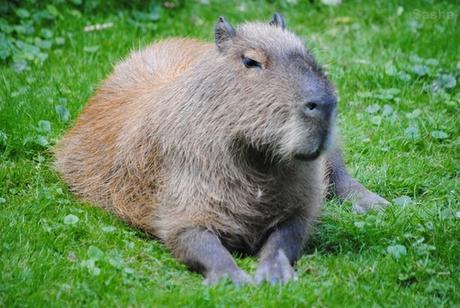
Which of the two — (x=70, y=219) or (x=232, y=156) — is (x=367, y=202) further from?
(x=70, y=219)

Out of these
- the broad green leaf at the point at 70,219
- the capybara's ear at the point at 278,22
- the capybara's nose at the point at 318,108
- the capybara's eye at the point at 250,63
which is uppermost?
the capybara's ear at the point at 278,22

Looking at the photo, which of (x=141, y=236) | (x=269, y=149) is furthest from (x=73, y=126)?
(x=269, y=149)

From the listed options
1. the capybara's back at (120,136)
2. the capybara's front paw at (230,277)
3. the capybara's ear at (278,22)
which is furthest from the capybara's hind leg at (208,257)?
the capybara's ear at (278,22)

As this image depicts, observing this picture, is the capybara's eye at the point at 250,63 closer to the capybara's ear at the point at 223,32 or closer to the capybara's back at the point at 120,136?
the capybara's ear at the point at 223,32

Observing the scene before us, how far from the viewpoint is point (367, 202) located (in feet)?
20.7

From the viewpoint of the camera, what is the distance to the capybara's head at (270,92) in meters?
5.13

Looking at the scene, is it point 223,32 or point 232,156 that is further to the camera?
point 223,32

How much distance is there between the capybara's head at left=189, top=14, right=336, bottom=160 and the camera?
5.13 metres

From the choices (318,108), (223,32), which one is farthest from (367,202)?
(223,32)

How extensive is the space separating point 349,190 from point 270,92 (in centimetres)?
146

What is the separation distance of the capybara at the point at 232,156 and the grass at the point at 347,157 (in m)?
0.16

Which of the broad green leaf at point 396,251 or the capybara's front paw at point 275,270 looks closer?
the capybara's front paw at point 275,270

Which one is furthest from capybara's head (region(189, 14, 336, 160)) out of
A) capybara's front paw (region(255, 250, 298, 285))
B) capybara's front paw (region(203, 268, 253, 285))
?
capybara's front paw (region(203, 268, 253, 285))

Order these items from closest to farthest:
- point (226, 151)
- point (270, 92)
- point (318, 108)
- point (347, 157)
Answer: point (318, 108), point (270, 92), point (226, 151), point (347, 157)
